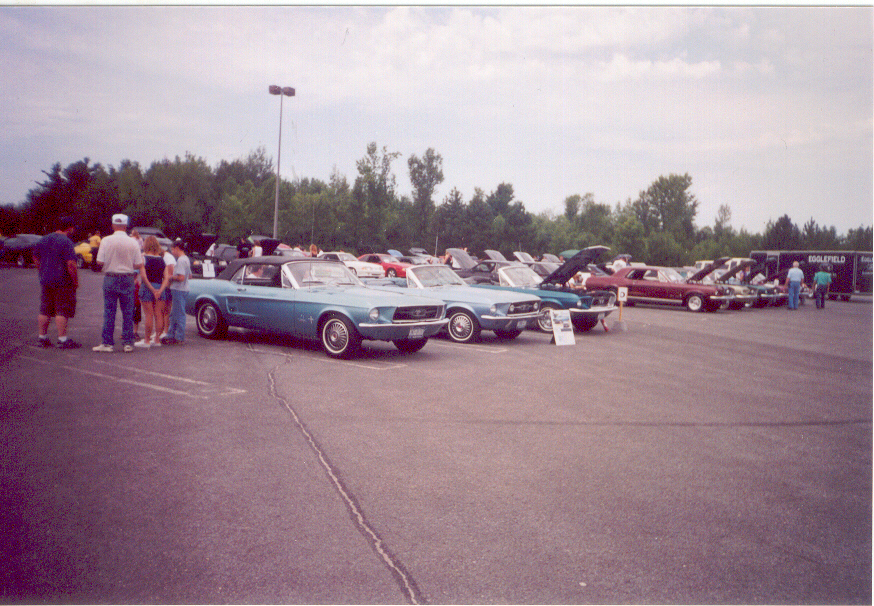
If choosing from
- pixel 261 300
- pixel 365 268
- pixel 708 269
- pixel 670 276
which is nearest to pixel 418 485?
pixel 261 300

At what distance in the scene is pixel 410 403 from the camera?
6.64 m

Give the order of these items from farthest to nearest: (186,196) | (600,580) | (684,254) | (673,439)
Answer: (684,254) → (186,196) → (673,439) → (600,580)

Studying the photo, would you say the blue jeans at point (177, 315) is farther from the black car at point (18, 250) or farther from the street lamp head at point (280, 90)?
the street lamp head at point (280, 90)

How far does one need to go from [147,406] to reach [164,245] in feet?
17.2

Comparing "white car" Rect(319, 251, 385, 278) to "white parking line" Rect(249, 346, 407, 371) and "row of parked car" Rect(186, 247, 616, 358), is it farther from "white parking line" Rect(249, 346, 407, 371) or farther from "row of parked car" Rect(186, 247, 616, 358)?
"white parking line" Rect(249, 346, 407, 371)

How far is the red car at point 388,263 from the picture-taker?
3206 centimetres

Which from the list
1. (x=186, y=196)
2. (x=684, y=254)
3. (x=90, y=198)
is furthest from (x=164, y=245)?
(x=684, y=254)

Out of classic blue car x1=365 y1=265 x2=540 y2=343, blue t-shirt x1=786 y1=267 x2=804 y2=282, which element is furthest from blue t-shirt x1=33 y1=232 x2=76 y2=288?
blue t-shirt x1=786 y1=267 x2=804 y2=282

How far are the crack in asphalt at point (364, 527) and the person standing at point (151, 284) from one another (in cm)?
499

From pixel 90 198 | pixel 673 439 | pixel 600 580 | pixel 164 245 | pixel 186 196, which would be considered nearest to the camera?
pixel 600 580

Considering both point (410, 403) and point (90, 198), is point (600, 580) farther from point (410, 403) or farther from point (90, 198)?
point (90, 198)

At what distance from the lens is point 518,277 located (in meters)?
15.4

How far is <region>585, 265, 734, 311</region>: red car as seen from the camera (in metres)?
23.0

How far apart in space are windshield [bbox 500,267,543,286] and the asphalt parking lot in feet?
22.0
